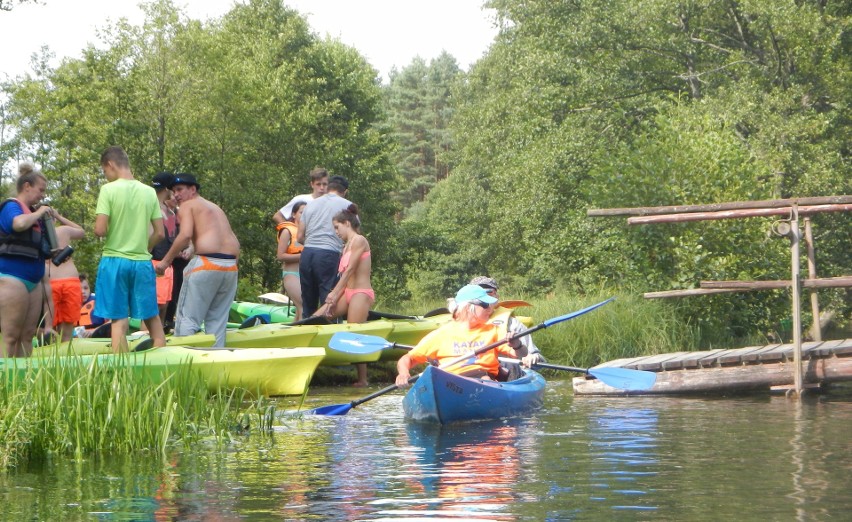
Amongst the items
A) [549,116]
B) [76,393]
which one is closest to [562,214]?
[549,116]

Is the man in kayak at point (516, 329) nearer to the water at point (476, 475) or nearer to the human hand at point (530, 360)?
→ the human hand at point (530, 360)

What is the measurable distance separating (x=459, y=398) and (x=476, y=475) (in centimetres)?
232

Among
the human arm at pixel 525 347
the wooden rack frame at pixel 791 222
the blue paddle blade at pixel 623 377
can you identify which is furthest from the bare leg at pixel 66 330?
the wooden rack frame at pixel 791 222

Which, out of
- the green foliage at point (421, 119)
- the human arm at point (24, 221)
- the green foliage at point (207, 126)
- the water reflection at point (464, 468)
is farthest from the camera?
the green foliage at point (421, 119)

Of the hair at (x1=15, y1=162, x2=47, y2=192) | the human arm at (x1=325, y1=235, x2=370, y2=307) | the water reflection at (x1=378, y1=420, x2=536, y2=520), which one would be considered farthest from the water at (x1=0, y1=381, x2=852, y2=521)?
the hair at (x1=15, y1=162, x2=47, y2=192)

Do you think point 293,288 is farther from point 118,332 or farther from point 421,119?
point 421,119

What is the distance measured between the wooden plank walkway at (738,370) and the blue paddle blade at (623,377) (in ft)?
5.33

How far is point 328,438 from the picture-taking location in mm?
8008

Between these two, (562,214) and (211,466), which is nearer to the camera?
(211,466)


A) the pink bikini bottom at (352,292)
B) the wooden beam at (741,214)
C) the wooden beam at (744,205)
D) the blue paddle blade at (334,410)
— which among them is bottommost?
the blue paddle blade at (334,410)

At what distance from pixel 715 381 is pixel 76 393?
23.1ft

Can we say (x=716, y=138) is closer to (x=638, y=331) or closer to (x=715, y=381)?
(x=638, y=331)

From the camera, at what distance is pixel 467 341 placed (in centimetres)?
944

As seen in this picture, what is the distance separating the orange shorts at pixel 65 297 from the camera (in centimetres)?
1041
